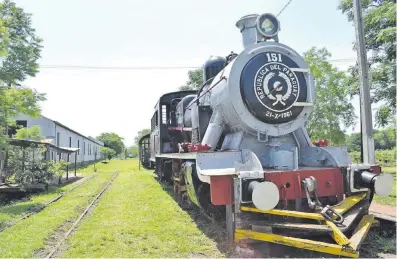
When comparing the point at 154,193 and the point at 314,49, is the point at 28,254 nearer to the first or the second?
the point at 154,193

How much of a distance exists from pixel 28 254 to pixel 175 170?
159 inches

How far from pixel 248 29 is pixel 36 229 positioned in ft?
18.3

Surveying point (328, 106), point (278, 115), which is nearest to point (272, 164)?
point (278, 115)

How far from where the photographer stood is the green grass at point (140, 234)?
493 cm

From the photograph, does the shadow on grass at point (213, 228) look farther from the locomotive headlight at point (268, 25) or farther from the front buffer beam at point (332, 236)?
the locomotive headlight at point (268, 25)

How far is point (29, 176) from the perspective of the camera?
1248 centimetres

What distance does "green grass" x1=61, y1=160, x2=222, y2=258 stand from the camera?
493cm

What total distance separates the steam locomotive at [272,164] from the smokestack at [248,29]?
2 centimetres

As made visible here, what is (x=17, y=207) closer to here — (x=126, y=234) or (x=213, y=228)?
(x=126, y=234)

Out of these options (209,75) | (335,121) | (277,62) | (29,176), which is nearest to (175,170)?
(209,75)

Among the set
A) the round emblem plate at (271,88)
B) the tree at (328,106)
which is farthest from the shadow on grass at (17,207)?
the tree at (328,106)

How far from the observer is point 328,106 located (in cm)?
2394

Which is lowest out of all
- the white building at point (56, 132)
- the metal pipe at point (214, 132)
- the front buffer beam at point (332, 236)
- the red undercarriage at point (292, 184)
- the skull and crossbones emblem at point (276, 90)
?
the front buffer beam at point (332, 236)

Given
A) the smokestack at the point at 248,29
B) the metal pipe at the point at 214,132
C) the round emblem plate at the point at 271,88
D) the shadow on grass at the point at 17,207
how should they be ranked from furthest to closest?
the shadow on grass at the point at 17,207, the smokestack at the point at 248,29, the metal pipe at the point at 214,132, the round emblem plate at the point at 271,88
